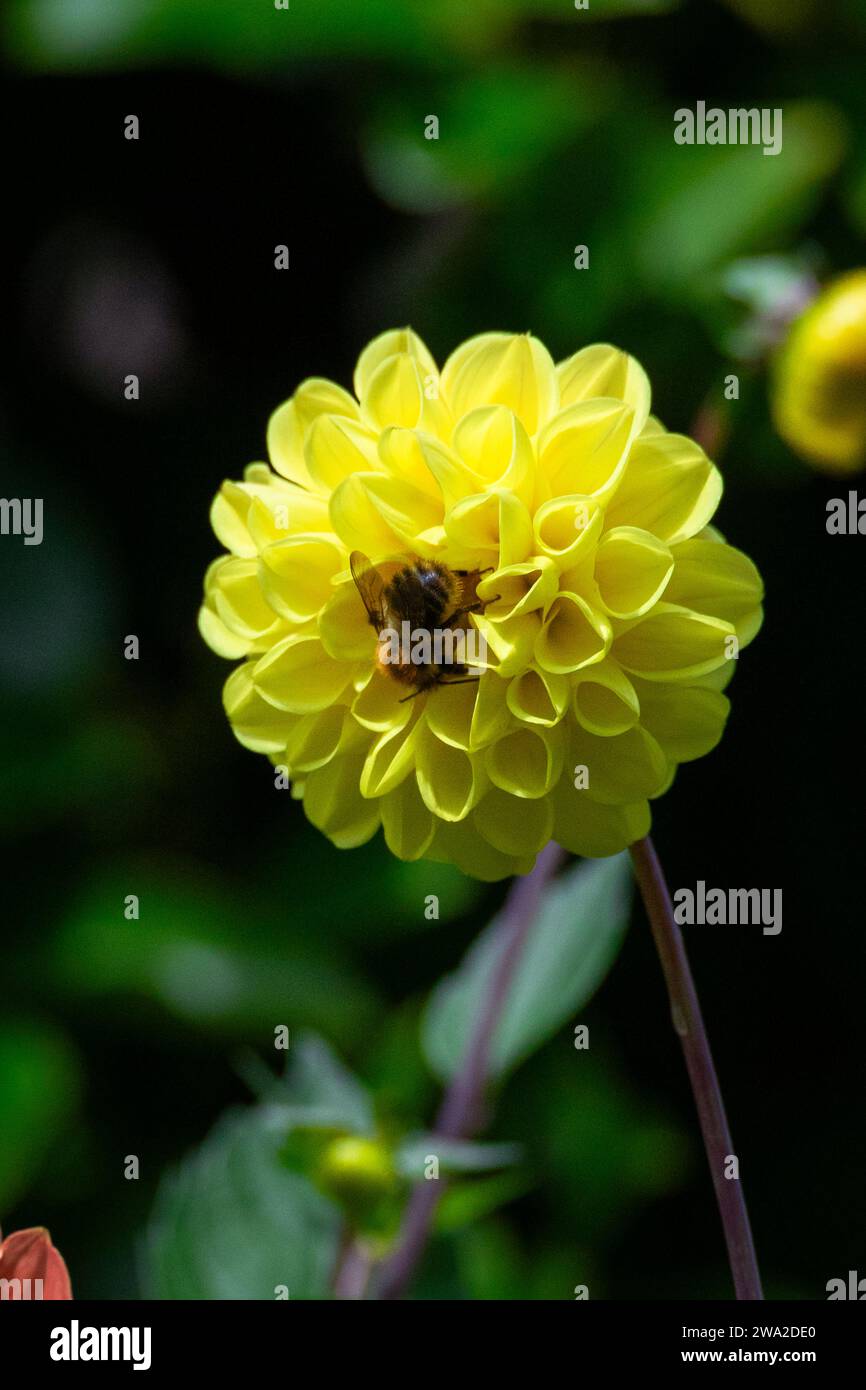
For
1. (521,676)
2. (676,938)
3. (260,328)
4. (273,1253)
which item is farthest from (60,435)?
(676,938)

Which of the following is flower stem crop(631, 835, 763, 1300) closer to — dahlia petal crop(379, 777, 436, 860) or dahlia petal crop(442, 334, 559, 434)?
dahlia petal crop(379, 777, 436, 860)

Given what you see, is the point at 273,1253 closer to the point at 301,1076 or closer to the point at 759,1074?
the point at 301,1076

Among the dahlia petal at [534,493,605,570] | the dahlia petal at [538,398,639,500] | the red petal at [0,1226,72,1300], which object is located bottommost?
the red petal at [0,1226,72,1300]

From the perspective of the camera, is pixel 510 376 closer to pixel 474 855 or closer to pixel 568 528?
pixel 568 528

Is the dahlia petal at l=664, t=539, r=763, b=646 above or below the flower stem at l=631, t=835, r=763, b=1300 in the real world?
above

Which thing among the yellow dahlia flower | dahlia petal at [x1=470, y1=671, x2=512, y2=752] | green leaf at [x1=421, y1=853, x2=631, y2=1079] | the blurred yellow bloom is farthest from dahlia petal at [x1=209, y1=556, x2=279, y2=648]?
the blurred yellow bloom

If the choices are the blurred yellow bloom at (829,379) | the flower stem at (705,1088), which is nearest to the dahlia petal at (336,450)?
the flower stem at (705,1088)
